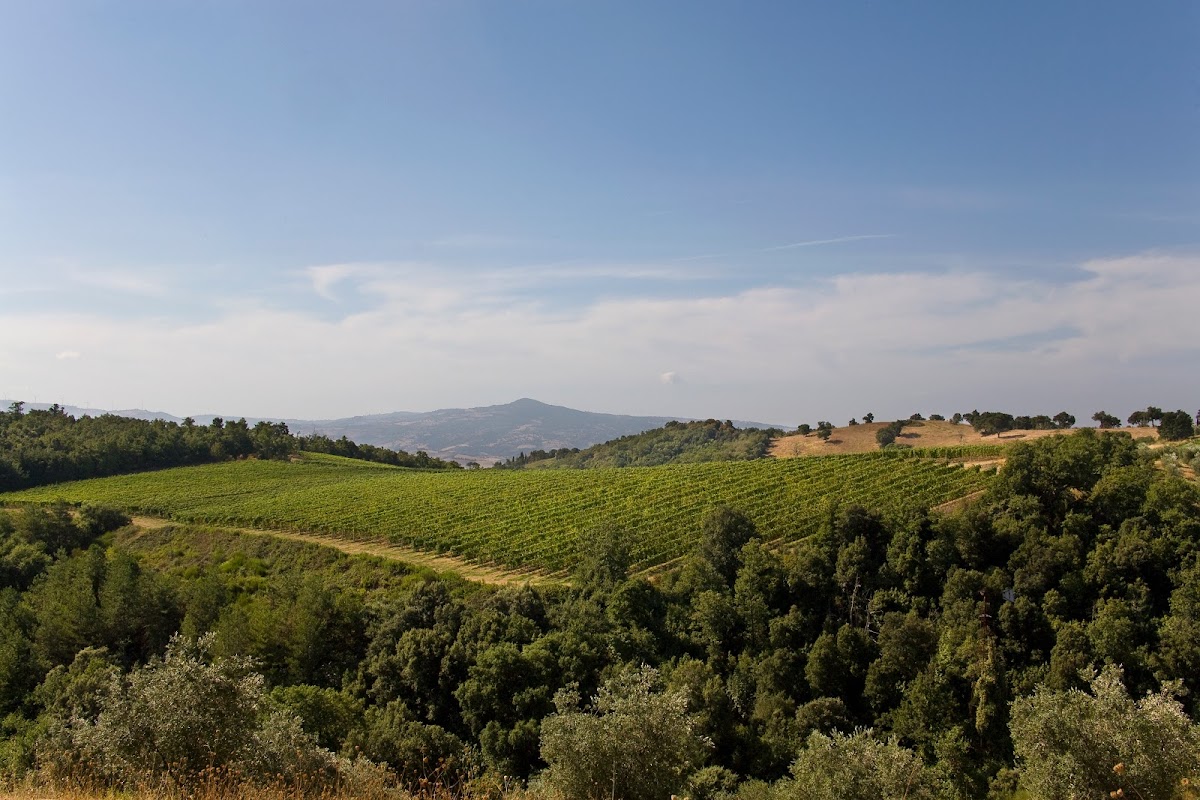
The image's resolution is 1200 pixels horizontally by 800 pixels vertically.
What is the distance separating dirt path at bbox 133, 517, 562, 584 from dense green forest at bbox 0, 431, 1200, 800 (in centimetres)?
289

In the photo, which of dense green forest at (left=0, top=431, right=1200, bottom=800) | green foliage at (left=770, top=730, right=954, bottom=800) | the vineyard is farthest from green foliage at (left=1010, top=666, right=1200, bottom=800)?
the vineyard

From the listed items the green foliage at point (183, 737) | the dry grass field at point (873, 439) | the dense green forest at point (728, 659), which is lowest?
the dense green forest at point (728, 659)

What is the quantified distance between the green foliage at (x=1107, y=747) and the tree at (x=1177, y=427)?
54.6 m

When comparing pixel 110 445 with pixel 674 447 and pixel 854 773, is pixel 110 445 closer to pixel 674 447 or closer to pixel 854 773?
pixel 674 447

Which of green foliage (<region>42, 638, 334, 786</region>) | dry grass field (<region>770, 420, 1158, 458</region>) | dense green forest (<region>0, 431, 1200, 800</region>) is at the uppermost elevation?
dry grass field (<region>770, 420, 1158, 458</region>)

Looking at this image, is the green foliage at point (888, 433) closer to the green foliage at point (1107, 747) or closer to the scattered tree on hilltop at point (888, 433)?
the scattered tree on hilltop at point (888, 433)

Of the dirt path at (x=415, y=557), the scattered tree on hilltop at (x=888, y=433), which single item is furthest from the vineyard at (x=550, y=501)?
the scattered tree on hilltop at (x=888, y=433)

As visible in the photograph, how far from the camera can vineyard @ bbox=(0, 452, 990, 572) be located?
1865 inches

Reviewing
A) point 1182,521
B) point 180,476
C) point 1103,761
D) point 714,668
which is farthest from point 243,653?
point 180,476

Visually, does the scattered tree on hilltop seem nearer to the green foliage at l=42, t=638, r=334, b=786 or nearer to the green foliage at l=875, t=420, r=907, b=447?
the green foliage at l=875, t=420, r=907, b=447

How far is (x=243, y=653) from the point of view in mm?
33000

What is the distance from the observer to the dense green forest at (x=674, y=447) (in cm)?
12865

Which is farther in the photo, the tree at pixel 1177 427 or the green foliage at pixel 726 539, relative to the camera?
the tree at pixel 1177 427

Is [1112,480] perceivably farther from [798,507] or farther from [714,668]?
[714,668]
